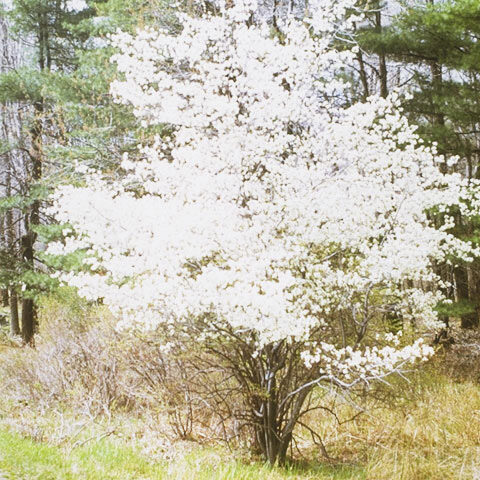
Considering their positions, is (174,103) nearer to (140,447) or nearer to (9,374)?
(140,447)

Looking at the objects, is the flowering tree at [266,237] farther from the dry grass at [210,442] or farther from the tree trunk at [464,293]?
the tree trunk at [464,293]

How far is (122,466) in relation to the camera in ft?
15.3

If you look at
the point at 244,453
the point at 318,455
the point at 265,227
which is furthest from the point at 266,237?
the point at 318,455

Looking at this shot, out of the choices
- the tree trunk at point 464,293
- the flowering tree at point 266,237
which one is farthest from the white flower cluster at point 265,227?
the tree trunk at point 464,293

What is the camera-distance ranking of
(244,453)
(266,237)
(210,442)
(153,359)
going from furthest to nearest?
1. (153,359)
2. (210,442)
3. (244,453)
4. (266,237)

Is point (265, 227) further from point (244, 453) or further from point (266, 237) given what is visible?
point (244, 453)

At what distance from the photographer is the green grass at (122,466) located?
4191 mm

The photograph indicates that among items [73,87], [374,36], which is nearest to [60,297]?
[73,87]

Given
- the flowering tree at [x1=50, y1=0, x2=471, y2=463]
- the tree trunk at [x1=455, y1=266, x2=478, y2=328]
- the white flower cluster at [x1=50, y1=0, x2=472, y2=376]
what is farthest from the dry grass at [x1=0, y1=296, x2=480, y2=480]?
the tree trunk at [x1=455, y1=266, x2=478, y2=328]

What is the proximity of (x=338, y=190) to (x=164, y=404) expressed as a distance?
10.6 feet

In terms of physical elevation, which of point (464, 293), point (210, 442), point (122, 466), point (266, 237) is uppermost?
point (266, 237)

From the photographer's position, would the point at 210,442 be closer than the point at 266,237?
No

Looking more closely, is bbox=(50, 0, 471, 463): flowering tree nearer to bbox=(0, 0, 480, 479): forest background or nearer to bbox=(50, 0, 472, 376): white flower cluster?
bbox=(50, 0, 472, 376): white flower cluster

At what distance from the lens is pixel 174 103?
565 centimetres
